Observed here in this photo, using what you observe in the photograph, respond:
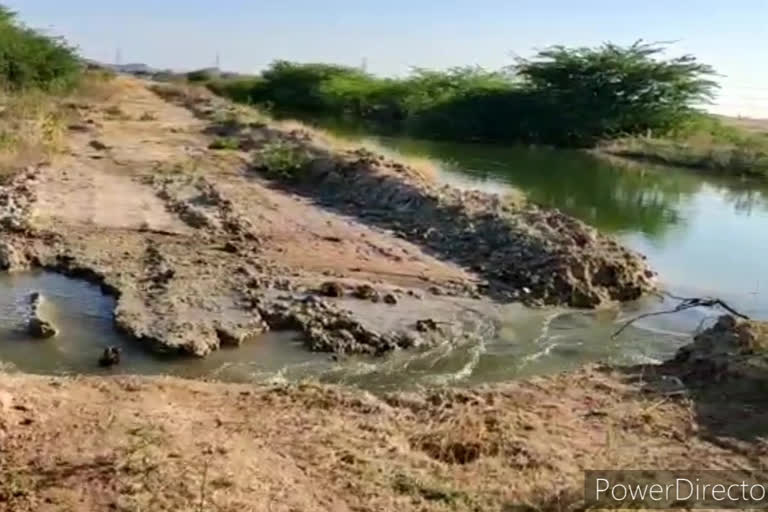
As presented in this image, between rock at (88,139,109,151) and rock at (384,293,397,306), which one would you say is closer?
rock at (384,293,397,306)

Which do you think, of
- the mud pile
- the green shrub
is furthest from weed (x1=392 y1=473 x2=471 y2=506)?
the green shrub

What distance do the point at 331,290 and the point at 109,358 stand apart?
281 cm

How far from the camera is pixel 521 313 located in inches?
397

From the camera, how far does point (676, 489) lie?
16.3 feet

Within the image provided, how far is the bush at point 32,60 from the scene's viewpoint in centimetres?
2986

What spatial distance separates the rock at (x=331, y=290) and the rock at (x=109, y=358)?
265 cm

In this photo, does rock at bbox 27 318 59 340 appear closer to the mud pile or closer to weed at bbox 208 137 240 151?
the mud pile

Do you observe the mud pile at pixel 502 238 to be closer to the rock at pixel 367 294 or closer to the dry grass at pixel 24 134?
the rock at pixel 367 294

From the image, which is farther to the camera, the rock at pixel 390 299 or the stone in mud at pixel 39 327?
the rock at pixel 390 299

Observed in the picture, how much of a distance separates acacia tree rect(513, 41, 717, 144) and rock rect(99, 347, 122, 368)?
3335cm

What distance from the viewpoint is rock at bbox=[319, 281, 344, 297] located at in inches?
381

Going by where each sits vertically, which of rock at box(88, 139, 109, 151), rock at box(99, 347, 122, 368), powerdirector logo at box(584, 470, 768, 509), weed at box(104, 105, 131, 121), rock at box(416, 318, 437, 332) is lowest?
rock at box(99, 347, 122, 368)

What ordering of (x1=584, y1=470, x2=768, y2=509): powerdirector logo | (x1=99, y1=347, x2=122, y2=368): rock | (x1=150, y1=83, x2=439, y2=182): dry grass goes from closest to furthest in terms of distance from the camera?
(x1=584, y1=470, x2=768, y2=509): powerdirector logo, (x1=99, y1=347, x2=122, y2=368): rock, (x1=150, y1=83, x2=439, y2=182): dry grass

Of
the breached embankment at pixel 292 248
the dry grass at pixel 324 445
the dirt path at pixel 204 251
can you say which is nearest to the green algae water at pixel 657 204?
the breached embankment at pixel 292 248
